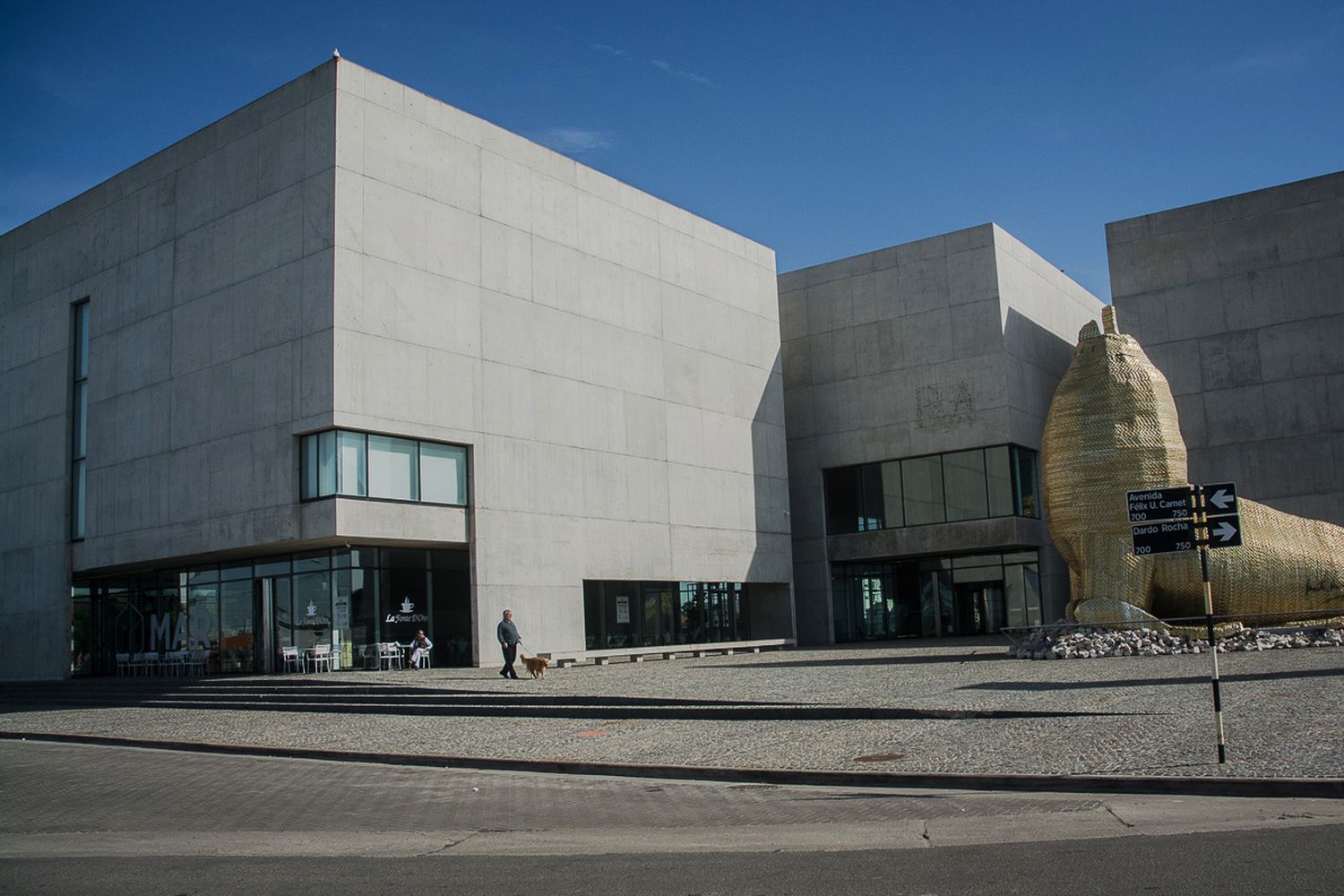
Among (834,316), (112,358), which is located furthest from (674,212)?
(112,358)

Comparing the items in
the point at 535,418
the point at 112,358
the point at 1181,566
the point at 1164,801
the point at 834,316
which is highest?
the point at 834,316

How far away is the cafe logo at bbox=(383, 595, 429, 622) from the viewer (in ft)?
101

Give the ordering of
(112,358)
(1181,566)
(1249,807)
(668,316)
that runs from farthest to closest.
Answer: (668,316)
(112,358)
(1181,566)
(1249,807)

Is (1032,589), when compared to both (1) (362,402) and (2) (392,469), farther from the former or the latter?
(1) (362,402)

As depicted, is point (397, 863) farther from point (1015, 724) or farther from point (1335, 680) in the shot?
point (1335, 680)

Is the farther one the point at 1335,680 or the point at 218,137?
the point at 218,137

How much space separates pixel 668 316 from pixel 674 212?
374 centimetres

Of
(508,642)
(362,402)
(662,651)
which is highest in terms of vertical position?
(362,402)

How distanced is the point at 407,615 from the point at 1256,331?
30595 millimetres

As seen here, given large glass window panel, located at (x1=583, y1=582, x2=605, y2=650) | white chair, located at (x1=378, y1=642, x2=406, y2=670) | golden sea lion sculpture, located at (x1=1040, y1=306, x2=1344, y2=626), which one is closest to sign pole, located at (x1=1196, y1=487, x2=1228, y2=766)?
golden sea lion sculpture, located at (x1=1040, y1=306, x2=1344, y2=626)

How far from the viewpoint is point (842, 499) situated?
148 ft

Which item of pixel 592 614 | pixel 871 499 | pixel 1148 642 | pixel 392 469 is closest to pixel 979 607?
pixel 871 499

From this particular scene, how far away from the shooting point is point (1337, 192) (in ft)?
136

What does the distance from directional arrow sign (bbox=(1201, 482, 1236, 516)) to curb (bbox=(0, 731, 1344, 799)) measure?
2983 mm
